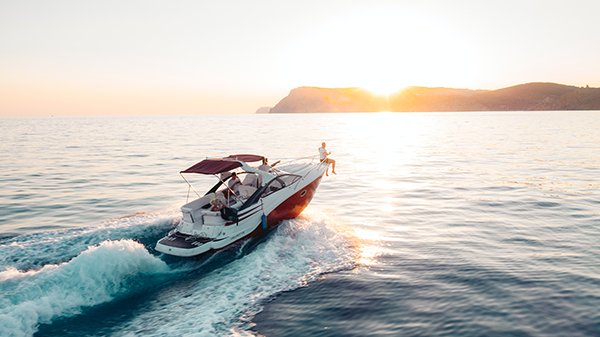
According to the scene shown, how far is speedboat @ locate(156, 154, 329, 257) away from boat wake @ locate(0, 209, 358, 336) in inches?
19.2

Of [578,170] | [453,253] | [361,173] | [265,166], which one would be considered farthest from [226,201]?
[578,170]

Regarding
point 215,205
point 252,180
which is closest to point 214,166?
point 215,205

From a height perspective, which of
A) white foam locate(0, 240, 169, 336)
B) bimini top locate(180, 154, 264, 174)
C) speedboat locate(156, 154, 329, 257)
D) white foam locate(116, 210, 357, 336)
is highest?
bimini top locate(180, 154, 264, 174)

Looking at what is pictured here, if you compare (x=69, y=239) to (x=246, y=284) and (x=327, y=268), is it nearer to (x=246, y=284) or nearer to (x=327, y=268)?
(x=246, y=284)

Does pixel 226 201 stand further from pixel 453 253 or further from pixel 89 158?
pixel 89 158

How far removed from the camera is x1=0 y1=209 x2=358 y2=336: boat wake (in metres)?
6.98

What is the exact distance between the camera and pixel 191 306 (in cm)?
769

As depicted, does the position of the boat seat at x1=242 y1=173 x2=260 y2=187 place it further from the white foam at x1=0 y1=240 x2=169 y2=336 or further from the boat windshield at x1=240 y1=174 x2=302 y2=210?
the white foam at x1=0 y1=240 x2=169 y2=336

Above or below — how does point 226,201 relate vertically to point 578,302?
above

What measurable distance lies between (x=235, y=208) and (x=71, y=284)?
16.4 feet

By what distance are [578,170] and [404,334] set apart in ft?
75.8

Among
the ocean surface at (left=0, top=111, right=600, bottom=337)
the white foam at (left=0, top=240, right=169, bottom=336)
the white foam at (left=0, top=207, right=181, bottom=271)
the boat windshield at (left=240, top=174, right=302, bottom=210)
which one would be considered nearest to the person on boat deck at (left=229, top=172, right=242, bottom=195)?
the boat windshield at (left=240, top=174, right=302, bottom=210)

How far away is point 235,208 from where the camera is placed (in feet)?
38.4

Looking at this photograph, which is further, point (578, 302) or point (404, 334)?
point (578, 302)
